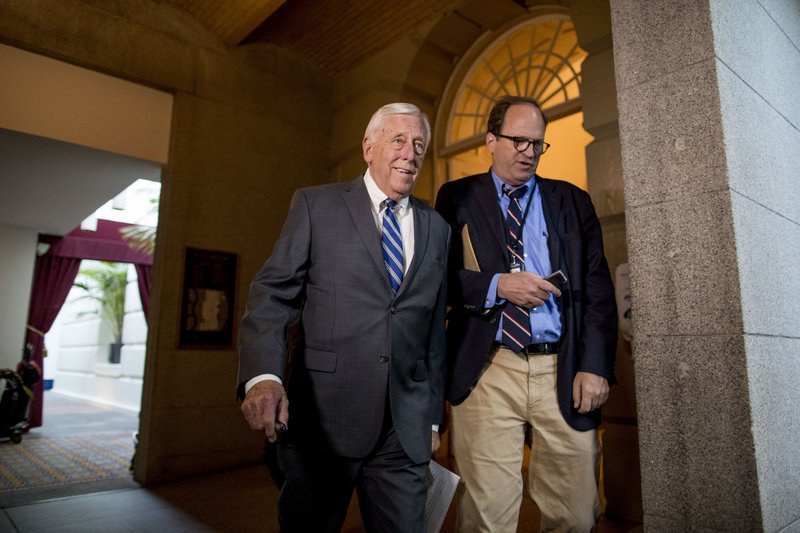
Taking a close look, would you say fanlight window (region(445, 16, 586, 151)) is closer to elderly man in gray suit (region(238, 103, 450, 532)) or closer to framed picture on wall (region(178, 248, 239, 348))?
framed picture on wall (region(178, 248, 239, 348))

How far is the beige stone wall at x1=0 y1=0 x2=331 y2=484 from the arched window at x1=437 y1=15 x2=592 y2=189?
168 centimetres

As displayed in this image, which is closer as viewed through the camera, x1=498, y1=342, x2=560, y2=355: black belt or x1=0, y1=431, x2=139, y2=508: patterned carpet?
x1=498, y1=342, x2=560, y2=355: black belt


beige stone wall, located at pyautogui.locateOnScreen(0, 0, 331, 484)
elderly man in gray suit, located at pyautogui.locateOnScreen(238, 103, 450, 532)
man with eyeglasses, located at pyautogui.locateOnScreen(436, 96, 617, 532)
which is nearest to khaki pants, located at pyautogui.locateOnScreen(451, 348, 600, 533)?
man with eyeglasses, located at pyautogui.locateOnScreen(436, 96, 617, 532)

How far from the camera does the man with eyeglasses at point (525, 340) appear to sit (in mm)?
1800

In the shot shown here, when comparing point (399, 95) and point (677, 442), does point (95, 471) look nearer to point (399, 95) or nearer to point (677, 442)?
point (399, 95)

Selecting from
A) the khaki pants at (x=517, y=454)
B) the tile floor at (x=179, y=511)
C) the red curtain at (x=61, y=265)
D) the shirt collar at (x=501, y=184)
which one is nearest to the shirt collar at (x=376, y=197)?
the shirt collar at (x=501, y=184)

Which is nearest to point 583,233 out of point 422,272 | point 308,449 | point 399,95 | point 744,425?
point 422,272

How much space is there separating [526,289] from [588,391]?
387mm

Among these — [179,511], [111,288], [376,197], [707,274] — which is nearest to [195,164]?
[179,511]

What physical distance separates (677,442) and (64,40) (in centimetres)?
527

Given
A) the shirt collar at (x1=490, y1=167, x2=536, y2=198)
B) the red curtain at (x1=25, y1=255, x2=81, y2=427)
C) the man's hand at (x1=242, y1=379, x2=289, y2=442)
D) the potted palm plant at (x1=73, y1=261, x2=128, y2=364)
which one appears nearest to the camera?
the man's hand at (x1=242, y1=379, x2=289, y2=442)

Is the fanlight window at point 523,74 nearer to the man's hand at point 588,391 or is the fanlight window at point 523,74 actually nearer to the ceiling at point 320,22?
the ceiling at point 320,22

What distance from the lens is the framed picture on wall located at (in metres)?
4.97

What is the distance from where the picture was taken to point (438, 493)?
1798 mm
